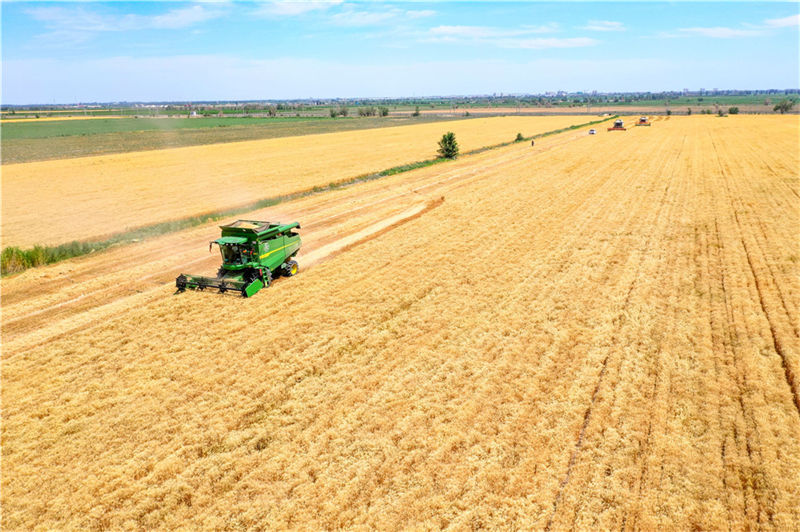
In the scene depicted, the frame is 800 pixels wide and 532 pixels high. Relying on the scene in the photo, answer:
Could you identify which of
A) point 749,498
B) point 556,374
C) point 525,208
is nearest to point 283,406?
point 556,374

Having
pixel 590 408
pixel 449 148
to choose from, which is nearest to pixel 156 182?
pixel 449 148

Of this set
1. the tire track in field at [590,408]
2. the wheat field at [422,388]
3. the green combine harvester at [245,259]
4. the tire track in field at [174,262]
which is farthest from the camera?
the green combine harvester at [245,259]

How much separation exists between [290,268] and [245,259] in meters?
1.94

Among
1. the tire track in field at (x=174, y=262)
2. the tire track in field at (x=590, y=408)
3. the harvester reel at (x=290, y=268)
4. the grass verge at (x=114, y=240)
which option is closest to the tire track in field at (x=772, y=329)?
the tire track in field at (x=590, y=408)

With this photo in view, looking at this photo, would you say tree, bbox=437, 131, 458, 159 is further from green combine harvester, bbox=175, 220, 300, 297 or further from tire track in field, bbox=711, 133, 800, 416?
green combine harvester, bbox=175, 220, 300, 297


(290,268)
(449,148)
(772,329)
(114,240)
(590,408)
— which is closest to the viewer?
(590,408)

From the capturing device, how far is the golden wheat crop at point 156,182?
24.0 m

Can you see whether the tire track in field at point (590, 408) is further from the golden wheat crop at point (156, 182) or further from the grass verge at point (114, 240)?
the golden wheat crop at point (156, 182)

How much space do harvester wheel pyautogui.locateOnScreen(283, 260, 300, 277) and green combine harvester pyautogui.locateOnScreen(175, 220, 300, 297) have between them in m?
0.55

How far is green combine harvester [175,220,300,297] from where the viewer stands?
13.3m

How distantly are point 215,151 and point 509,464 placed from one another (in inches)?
2319

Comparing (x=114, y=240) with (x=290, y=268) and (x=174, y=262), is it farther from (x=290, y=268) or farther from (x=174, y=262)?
(x=290, y=268)

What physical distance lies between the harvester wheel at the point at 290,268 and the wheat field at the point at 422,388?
616 mm

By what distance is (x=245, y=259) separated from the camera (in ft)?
45.0
